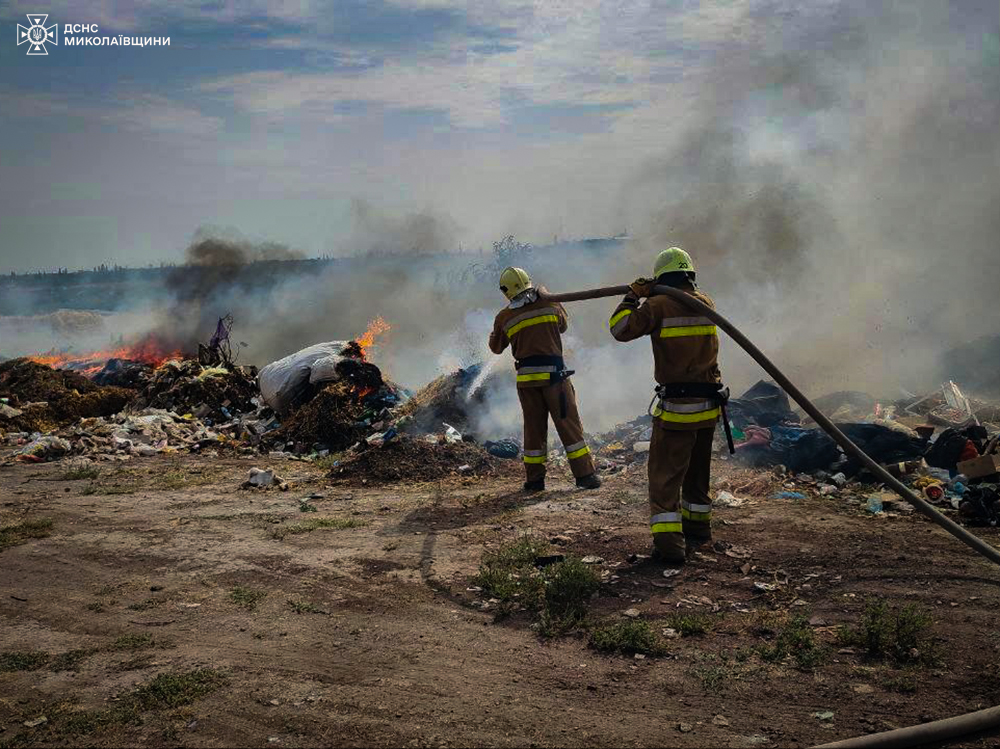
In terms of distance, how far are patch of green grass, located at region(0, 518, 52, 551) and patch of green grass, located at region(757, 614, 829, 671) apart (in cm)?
613

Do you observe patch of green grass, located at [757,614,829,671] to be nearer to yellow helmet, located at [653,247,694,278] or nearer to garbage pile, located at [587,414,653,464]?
yellow helmet, located at [653,247,694,278]

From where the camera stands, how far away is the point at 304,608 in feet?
15.8

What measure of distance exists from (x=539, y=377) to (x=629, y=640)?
12.0ft

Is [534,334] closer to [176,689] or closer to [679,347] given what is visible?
[679,347]

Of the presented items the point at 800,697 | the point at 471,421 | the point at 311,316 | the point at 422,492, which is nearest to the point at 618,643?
the point at 800,697

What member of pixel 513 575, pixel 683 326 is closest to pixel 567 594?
pixel 513 575

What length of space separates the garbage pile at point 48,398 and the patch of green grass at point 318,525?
8875 millimetres

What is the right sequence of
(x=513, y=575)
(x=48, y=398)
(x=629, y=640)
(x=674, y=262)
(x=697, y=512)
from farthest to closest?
1. (x=48, y=398)
2. (x=697, y=512)
3. (x=674, y=262)
4. (x=513, y=575)
5. (x=629, y=640)

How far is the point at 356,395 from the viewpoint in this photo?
11.7 metres

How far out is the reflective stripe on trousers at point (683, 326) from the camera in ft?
17.3

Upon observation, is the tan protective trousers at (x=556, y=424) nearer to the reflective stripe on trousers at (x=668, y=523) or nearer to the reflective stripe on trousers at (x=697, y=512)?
the reflective stripe on trousers at (x=697, y=512)

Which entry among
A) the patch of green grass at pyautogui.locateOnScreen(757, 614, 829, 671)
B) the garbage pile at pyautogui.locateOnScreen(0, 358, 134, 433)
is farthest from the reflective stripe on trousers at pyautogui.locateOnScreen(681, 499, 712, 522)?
the garbage pile at pyautogui.locateOnScreen(0, 358, 134, 433)

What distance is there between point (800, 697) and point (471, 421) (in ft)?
24.2

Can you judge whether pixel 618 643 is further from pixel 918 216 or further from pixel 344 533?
pixel 918 216
